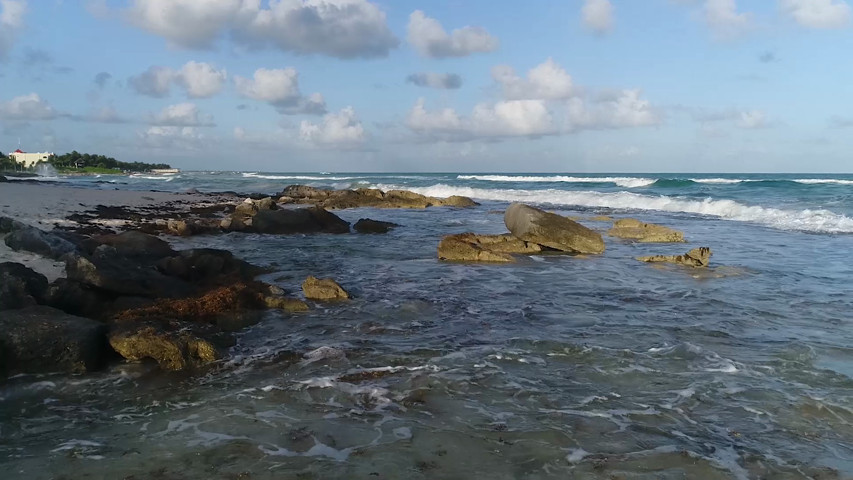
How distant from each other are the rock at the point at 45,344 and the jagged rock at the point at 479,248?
8645 mm

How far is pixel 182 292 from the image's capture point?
9.20 m

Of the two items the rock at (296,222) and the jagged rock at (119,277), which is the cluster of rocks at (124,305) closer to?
the jagged rock at (119,277)

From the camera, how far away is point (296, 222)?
1936 centimetres

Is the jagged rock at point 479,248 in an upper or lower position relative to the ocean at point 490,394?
upper

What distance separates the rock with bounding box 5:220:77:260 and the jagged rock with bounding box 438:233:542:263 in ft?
25.4

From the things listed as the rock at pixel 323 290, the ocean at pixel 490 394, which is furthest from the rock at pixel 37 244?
the rock at pixel 323 290

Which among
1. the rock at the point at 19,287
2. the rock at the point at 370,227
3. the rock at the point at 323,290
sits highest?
the rock at the point at 19,287

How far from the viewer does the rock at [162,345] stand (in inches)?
247

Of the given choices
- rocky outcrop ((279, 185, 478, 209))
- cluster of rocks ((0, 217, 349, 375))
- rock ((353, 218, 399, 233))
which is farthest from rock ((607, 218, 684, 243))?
rocky outcrop ((279, 185, 478, 209))

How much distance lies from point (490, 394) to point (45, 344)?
4680 millimetres

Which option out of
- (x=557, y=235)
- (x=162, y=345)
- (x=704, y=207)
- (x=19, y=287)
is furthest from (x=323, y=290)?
(x=704, y=207)

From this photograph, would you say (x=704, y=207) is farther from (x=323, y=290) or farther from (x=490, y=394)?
(x=490, y=394)

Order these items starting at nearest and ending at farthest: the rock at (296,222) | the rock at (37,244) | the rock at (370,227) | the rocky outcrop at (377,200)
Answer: the rock at (37,244), the rock at (296,222), the rock at (370,227), the rocky outcrop at (377,200)

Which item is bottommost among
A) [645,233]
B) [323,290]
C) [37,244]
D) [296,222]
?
[323,290]
